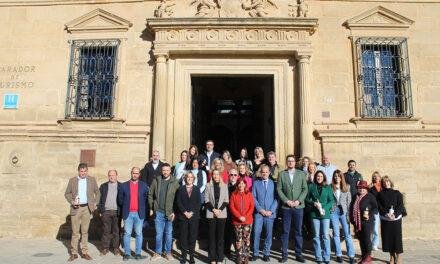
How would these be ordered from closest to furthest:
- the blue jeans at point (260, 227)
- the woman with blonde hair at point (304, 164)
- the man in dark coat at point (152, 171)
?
1. the blue jeans at point (260, 227)
2. the woman with blonde hair at point (304, 164)
3. the man in dark coat at point (152, 171)

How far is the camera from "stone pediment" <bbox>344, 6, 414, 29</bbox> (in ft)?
34.6

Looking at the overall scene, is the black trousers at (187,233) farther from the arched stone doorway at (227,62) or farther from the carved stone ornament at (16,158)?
the carved stone ornament at (16,158)

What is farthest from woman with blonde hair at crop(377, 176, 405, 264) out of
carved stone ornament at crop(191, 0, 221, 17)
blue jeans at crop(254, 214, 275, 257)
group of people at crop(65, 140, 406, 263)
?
carved stone ornament at crop(191, 0, 221, 17)

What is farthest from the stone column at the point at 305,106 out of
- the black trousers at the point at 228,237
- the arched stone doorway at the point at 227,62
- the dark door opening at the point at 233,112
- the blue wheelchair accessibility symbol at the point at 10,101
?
the blue wheelchair accessibility symbol at the point at 10,101

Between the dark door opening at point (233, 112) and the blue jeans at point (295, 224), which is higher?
the dark door opening at point (233, 112)

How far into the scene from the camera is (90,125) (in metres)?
10.4

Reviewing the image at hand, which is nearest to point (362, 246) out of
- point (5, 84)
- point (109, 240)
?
point (109, 240)

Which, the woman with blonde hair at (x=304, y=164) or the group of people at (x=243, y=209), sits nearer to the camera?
the group of people at (x=243, y=209)

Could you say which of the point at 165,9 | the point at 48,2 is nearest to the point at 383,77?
the point at 165,9

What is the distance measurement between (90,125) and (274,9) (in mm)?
5587

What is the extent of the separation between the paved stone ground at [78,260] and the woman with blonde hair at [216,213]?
1.24 feet

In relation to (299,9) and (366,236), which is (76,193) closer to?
(366,236)

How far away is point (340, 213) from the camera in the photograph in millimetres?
7562

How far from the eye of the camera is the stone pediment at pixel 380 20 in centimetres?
1055
